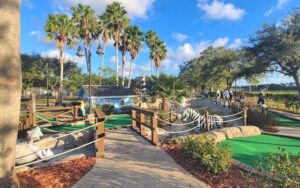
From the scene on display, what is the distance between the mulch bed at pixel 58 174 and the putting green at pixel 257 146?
12.7 ft

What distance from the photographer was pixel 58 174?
221 inches

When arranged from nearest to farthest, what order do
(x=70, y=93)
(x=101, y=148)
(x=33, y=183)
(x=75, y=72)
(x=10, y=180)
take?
1. (x=10, y=180)
2. (x=33, y=183)
3. (x=101, y=148)
4. (x=75, y=72)
5. (x=70, y=93)

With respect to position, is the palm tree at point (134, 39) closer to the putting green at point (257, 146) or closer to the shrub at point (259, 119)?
the shrub at point (259, 119)

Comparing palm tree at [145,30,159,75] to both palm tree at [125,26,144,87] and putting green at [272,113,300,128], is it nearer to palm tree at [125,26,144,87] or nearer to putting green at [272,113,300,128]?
palm tree at [125,26,144,87]

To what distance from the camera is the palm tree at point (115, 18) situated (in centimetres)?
3852

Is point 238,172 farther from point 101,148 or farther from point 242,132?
point 242,132

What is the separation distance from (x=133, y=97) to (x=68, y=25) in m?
13.9

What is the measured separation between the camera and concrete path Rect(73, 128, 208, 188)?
495 centimetres

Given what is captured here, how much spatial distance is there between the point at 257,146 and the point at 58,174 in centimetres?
608

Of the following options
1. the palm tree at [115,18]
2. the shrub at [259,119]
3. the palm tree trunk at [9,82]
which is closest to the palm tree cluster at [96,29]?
the palm tree at [115,18]

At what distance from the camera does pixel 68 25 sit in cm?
3734

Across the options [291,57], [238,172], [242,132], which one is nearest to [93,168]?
[238,172]

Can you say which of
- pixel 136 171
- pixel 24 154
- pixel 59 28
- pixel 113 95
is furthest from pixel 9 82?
pixel 59 28

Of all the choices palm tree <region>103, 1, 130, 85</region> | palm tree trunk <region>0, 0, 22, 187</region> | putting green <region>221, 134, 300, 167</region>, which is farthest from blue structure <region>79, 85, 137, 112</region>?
palm tree trunk <region>0, 0, 22, 187</region>
